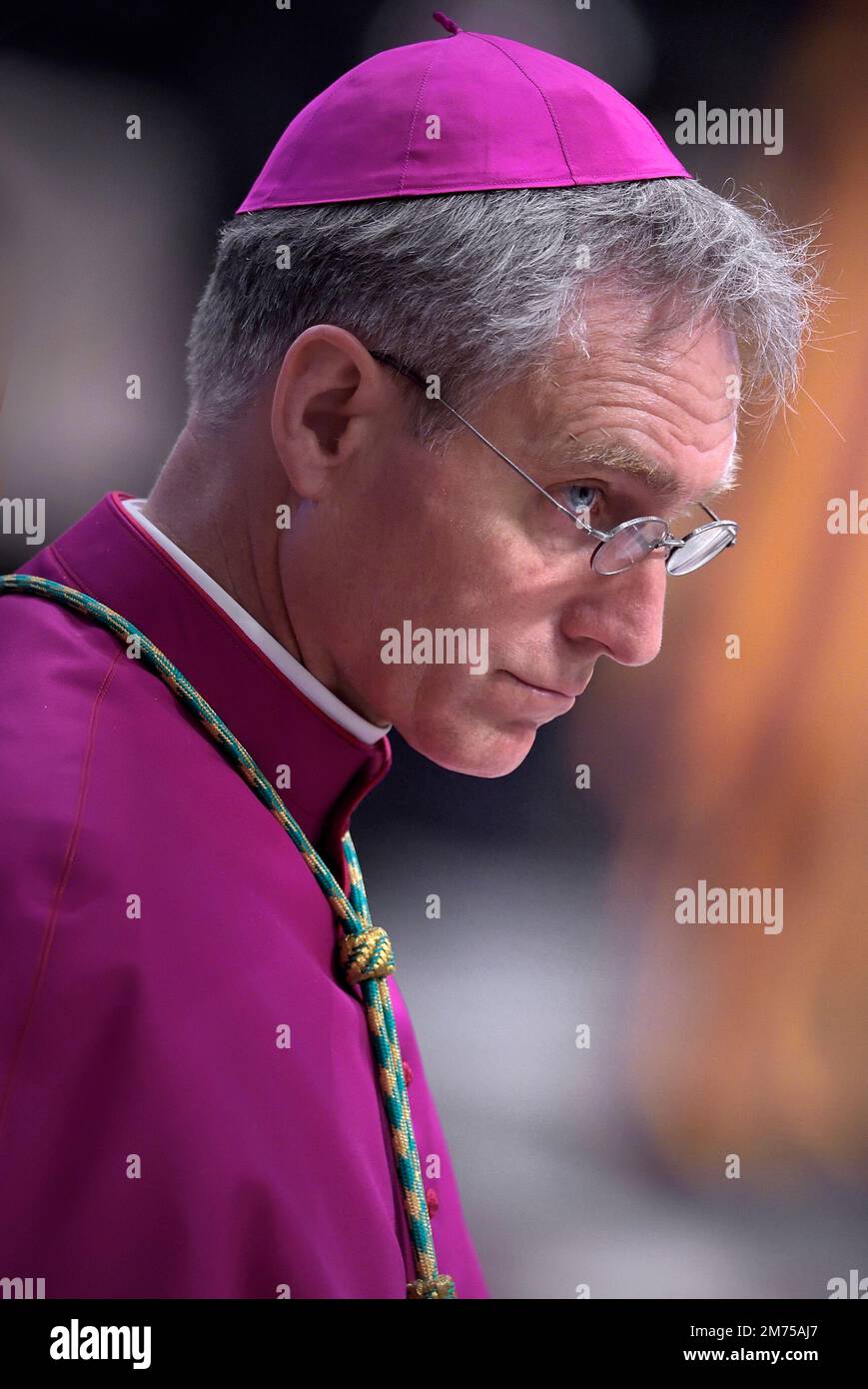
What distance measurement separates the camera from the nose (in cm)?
110

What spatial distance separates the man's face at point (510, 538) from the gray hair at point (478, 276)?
2 centimetres

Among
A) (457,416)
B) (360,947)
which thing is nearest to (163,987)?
(360,947)

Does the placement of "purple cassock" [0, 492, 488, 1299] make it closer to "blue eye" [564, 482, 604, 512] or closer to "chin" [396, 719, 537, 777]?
"chin" [396, 719, 537, 777]

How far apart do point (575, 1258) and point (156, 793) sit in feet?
3.49

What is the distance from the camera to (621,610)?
1116 mm

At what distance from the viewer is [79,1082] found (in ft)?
2.88

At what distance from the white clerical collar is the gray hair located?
100 millimetres

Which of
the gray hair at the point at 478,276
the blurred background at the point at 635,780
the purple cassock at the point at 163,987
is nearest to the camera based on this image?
the purple cassock at the point at 163,987

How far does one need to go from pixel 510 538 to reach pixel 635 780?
3.09 feet

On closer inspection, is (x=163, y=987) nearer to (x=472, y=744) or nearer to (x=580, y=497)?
(x=472, y=744)

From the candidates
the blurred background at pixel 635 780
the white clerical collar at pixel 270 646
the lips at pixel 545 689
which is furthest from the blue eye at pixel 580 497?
the blurred background at pixel 635 780

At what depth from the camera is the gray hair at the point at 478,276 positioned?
103cm

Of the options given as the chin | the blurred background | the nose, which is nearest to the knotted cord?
the chin

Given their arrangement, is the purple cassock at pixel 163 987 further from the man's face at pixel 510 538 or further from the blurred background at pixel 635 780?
the blurred background at pixel 635 780
